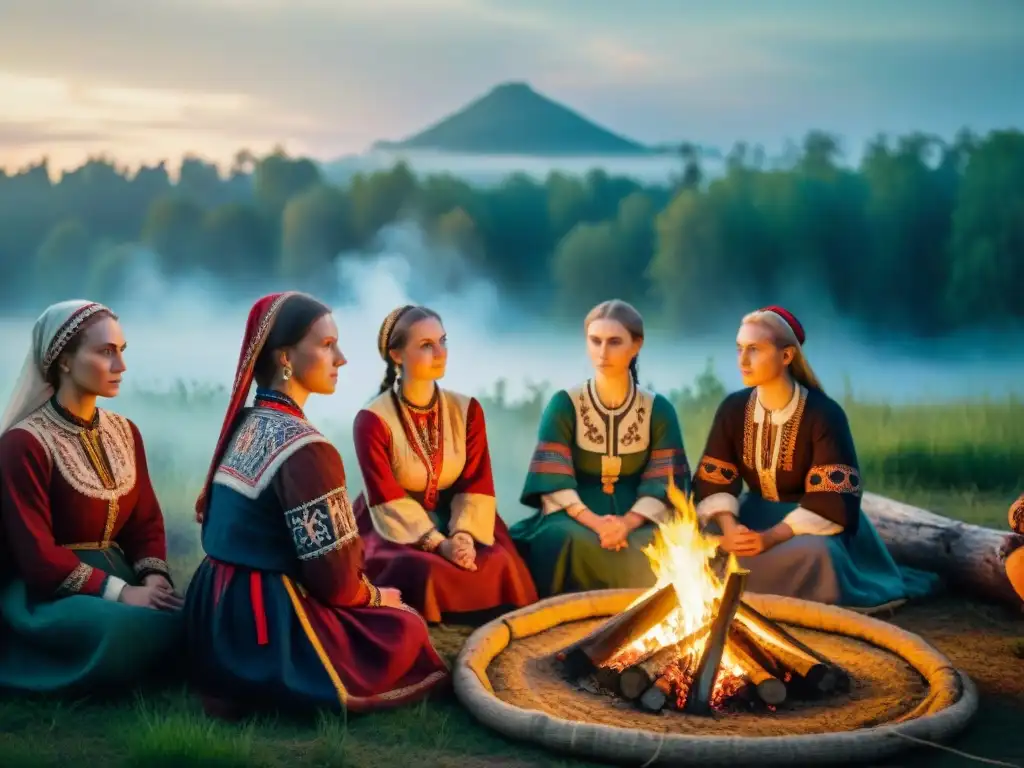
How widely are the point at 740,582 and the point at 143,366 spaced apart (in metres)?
5.64

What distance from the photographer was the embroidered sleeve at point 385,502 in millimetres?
6129

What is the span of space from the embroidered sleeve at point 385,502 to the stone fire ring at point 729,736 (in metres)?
0.74

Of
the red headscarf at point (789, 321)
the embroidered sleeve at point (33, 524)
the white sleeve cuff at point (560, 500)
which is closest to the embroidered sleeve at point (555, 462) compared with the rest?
the white sleeve cuff at point (560, 500)

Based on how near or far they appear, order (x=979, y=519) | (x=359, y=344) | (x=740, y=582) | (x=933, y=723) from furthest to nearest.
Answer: (x=359, y=344)
(x=979, y=519)
(x=740, y=582)
(x=933, y=723)

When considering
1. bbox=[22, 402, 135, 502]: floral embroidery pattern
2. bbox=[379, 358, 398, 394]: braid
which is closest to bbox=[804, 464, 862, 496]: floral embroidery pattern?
bbox=[379, 358, 398, 394]: braid

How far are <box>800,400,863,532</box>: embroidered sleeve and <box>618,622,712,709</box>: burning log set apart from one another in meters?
1.49

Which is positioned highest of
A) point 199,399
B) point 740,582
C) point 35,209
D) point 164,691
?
point 35,209

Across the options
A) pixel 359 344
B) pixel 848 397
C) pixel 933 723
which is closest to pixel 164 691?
pixel 933 723

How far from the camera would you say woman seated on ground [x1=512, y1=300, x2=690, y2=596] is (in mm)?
6449

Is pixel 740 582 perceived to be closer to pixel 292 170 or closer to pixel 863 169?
pixel 292 170

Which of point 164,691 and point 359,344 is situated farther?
point 359,344

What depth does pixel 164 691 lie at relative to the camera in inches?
201

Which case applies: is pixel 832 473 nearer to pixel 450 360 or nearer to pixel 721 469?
pixel 721 469

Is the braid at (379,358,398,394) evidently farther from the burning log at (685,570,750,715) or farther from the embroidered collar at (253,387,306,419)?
the burning log at (685,570,750,715)
